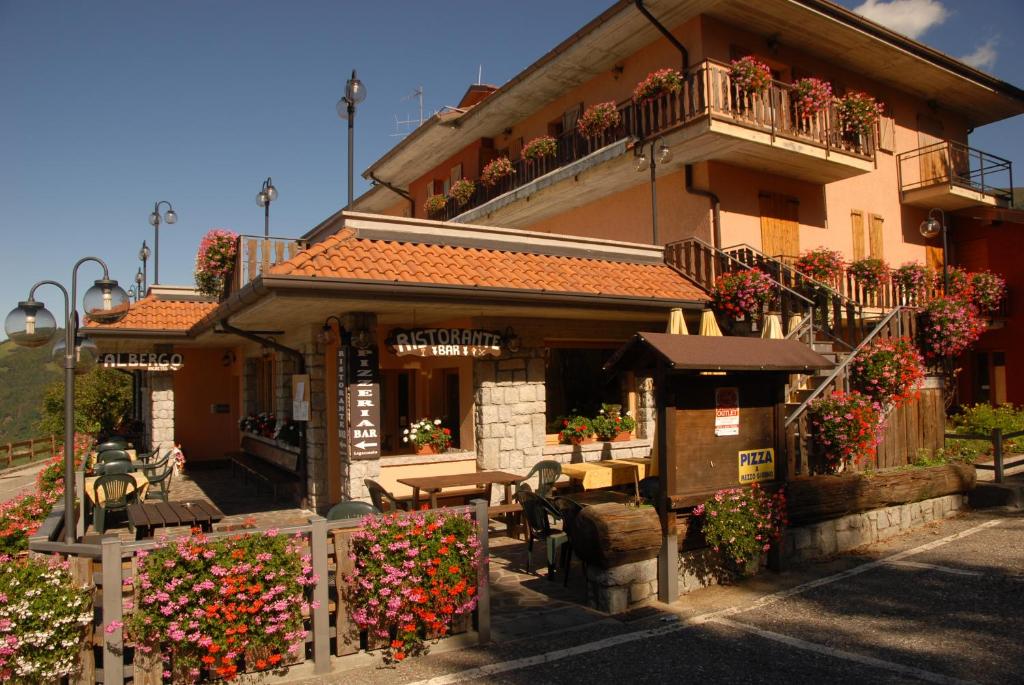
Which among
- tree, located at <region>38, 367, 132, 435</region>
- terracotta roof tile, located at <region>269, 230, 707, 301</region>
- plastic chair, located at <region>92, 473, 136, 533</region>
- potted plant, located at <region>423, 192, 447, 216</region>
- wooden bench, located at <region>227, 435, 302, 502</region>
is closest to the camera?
terracotta roof tile, located at <region>269, 230, 707, 301</region>

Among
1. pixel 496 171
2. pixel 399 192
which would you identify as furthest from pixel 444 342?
pixel 399 192

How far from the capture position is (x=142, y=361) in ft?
53.0

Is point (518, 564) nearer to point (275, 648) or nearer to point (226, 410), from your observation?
point (275, 648)

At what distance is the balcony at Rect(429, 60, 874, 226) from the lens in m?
13.1

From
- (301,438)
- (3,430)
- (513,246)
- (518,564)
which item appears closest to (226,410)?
(301,438)

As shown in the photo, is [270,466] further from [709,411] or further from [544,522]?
[709,411]

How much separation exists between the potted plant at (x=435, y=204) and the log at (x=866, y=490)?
16.5 meters

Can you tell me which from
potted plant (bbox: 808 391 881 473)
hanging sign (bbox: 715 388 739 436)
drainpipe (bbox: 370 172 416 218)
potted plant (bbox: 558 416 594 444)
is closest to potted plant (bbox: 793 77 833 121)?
potted plant (bbox: 808 391 881 473)

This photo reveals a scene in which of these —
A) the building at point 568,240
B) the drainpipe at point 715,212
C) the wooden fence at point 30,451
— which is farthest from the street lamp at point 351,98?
the wooden fence at point 30,451

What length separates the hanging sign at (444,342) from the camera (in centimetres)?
969

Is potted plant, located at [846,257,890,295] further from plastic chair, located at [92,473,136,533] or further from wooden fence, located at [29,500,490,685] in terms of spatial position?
plastic chair, located at [92,473,136,533]

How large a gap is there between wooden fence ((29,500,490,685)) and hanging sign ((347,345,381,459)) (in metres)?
3.80

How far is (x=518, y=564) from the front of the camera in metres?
8.38

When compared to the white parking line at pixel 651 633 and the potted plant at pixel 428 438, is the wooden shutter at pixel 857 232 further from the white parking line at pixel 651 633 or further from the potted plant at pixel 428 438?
the potted plant at pixel 428 438
